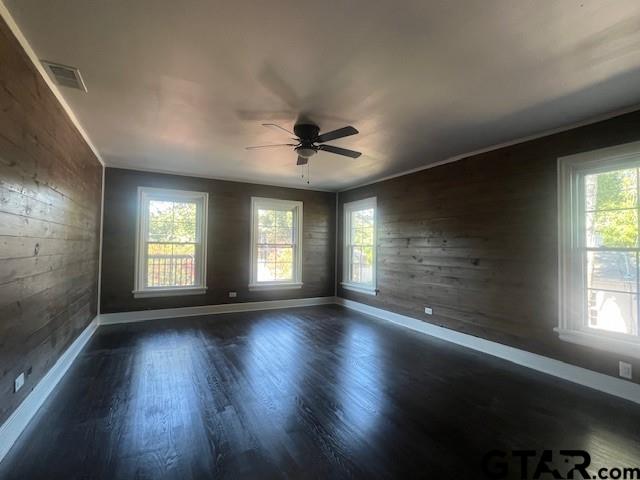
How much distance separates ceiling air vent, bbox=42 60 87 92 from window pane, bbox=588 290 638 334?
4.92m

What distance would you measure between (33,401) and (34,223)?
135 cm

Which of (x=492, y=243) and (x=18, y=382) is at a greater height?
(x=492, y=243)

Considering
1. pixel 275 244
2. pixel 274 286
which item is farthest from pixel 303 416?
pixel 275 244

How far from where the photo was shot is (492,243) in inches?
149

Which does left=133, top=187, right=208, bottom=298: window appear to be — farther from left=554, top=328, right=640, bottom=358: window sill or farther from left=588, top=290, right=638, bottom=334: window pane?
left=588, top=290, right=638, bottom=334: window pane

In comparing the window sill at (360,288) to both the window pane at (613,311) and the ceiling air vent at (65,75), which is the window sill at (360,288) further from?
the ceiling air vent at (65,75)

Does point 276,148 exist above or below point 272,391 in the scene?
above

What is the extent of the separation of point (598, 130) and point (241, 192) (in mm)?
5229

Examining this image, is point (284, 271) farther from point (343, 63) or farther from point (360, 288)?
point (343, 63)

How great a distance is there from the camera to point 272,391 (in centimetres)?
268

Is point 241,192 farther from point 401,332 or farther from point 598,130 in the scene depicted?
point 598,130

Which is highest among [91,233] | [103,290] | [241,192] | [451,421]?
[241,192]

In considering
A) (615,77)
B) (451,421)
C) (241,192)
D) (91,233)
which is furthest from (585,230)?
(91,233)

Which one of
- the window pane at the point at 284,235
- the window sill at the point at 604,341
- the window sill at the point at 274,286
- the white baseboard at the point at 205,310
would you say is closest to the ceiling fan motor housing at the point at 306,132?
the window sill at the point at 604,341
